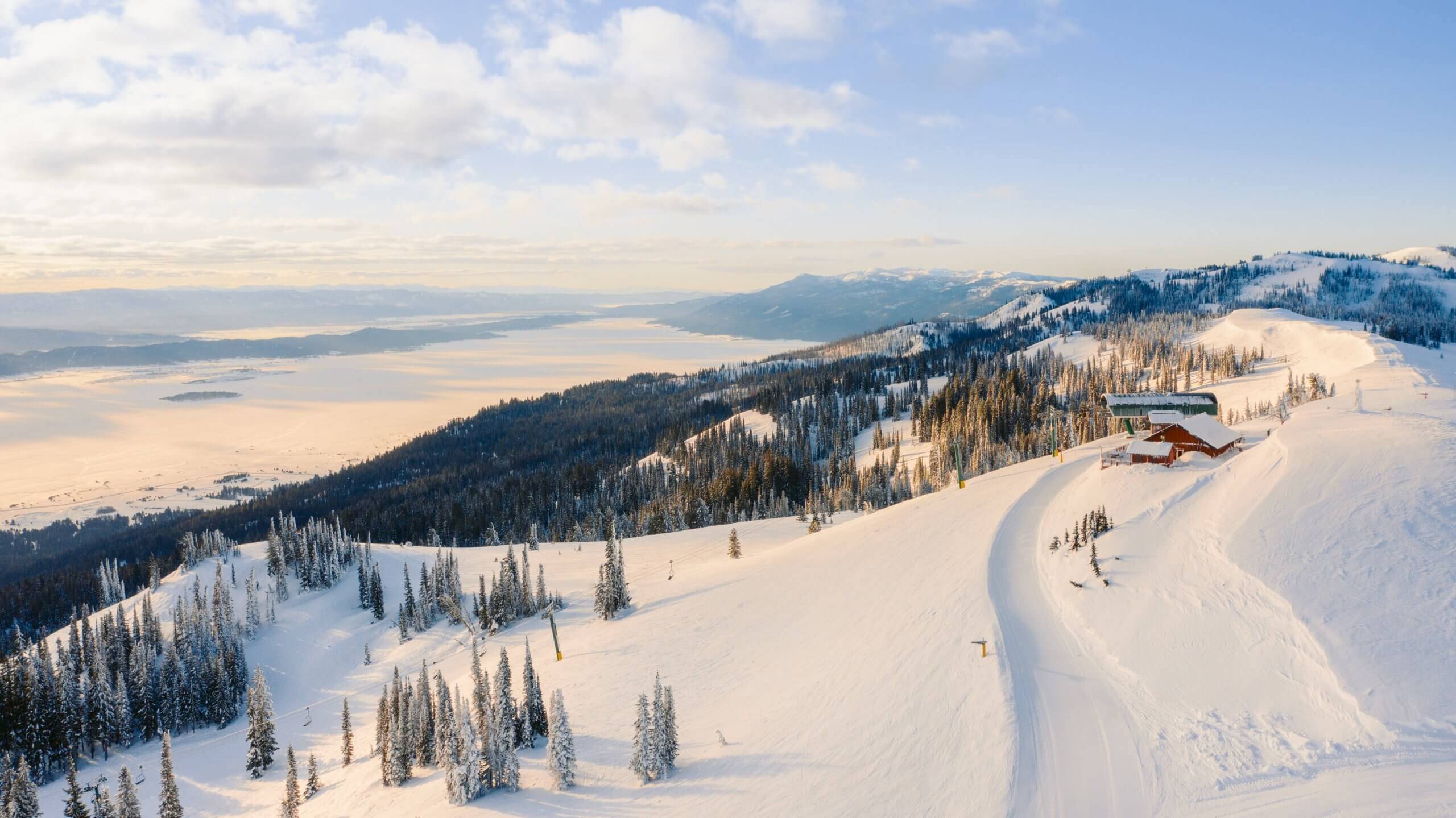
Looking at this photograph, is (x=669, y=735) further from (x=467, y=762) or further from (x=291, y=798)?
(x=291, y=798)

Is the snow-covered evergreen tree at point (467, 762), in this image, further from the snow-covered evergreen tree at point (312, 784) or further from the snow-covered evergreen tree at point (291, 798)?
the snow-covered evergreen tree at point (312, 784)

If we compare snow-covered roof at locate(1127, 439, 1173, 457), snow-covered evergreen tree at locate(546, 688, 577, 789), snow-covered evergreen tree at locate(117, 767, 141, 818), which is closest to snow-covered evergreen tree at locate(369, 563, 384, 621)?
snow-covered evergreen tree at locate(117, 767, 141, 818)

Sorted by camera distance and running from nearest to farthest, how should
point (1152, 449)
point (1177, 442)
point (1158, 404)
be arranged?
point (1152, 449), point (1177, 442), point (1158, 404)

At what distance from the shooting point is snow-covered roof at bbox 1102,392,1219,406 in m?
85.4

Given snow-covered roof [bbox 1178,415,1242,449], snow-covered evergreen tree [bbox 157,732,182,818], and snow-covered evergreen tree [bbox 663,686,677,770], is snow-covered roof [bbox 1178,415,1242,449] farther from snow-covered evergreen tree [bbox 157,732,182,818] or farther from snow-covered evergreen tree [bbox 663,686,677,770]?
snow-covered evergreen tree [bbox 157,732,182,818]

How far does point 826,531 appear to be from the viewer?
57219 millimetres

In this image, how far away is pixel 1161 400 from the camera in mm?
86312

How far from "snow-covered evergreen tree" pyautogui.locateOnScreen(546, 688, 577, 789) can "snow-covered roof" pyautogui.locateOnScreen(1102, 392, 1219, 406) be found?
83.7m

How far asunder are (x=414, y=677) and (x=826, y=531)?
38.3 meters

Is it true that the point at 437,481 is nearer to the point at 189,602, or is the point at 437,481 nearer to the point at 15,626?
the point at 15,626

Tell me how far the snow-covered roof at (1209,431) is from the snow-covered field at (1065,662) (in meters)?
2.06

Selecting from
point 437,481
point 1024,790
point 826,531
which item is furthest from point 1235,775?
point 437,481

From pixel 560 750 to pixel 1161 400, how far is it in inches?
3443

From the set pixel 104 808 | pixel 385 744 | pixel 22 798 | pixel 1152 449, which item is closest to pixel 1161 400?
pixel 1152 449
